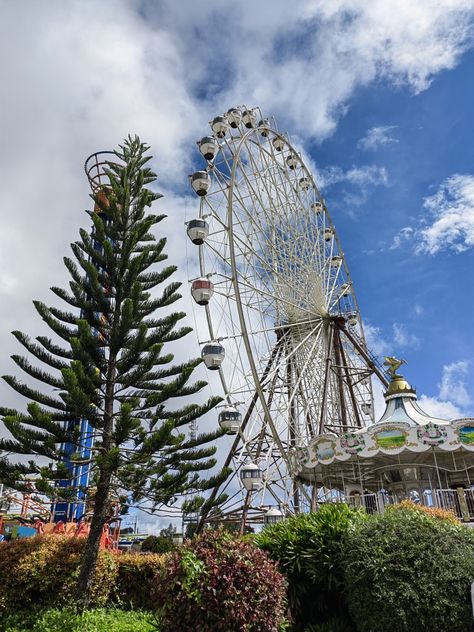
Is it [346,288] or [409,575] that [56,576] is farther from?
[346,288]

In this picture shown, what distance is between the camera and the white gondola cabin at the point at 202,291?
16.2 metres

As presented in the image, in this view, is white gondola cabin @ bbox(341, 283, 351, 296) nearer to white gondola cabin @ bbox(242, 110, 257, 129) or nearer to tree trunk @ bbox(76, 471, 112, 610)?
white gondola cabin @ bbox(242, 110, 257, 129)

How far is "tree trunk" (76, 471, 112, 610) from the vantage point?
8.60 m

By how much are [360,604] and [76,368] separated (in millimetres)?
5397

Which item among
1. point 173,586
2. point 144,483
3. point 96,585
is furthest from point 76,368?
point 173,586

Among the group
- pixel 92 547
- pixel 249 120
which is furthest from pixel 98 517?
pixel 249 120

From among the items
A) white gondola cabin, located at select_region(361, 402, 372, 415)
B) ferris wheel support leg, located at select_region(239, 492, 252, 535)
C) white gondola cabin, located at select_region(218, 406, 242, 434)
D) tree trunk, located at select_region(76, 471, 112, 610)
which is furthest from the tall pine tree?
white gondola cabin, located at select_region(361, 402, 372, 415)

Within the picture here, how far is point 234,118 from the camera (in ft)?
60.2

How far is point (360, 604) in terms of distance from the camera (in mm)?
6625

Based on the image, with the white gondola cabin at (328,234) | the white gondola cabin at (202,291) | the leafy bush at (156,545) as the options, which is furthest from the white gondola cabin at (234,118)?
the leafy bush at (156,545)

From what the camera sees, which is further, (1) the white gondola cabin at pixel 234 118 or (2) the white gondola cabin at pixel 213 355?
(1) the white gondola cabin at pixel 234 118

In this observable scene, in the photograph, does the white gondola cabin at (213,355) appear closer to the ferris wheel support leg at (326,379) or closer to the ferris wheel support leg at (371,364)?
the ferris wheel support leg at (326,379)

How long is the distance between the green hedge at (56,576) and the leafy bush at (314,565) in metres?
2.98

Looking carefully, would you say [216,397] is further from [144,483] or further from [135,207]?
[135,207]
